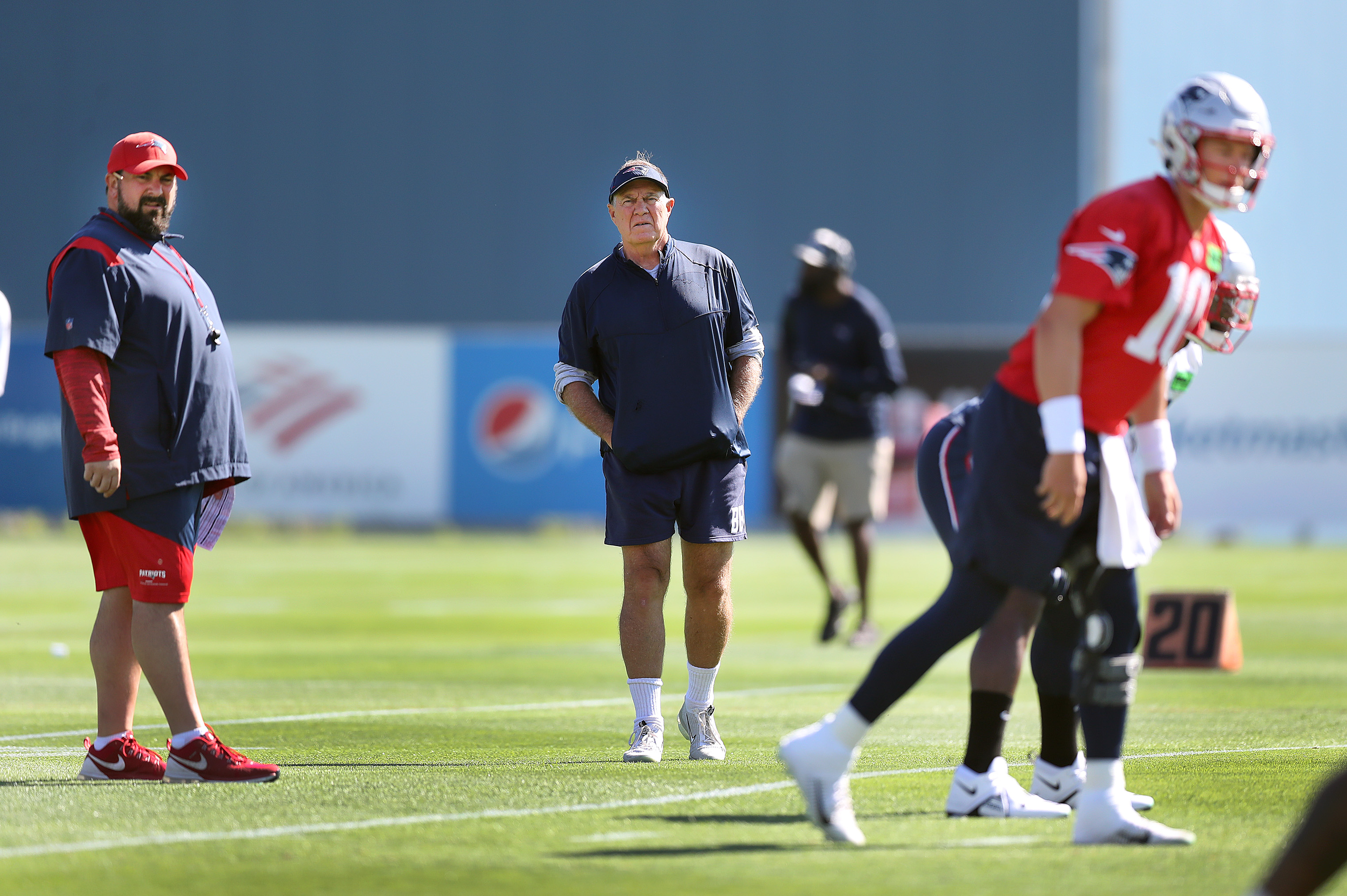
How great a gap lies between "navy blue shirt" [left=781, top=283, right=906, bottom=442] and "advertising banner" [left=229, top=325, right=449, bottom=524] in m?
13.3

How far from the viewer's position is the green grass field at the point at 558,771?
4.39 metres

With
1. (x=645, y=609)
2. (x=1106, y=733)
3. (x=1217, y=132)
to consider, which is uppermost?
(x=1217, y=132)

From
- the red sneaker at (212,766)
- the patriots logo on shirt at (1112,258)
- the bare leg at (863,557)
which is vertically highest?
the patriots logo on shirt at (1112,258)

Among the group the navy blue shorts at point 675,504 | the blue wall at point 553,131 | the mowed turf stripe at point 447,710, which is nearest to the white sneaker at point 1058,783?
the navy blue shorts at point 675,504

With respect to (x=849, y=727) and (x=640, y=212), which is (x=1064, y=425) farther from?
(x=640, y=212)

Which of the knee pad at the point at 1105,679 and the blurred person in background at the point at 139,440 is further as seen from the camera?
the blurred person in background at the point at 139,440

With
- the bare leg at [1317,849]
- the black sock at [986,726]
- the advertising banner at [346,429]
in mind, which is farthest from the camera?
the advertising banner at [346,429]

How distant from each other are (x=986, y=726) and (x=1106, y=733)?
340 millimetres

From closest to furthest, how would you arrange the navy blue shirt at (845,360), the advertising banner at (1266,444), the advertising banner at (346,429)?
the navy blue shirt at (845,360)
the advertising banner at (1266,444)
the advertising banner at (346,429)

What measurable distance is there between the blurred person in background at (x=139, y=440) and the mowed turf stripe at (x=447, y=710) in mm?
1370

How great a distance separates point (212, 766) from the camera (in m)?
5.81

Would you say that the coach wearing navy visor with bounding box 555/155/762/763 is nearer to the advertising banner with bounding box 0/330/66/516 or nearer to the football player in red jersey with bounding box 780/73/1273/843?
the football player in red jersey with bounding box 780/73/1273/843

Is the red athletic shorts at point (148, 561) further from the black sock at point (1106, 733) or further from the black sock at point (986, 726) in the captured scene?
the black sock at point (1106, 733)

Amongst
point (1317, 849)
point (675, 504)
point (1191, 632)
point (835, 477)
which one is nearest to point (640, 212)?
point (675, 504)
